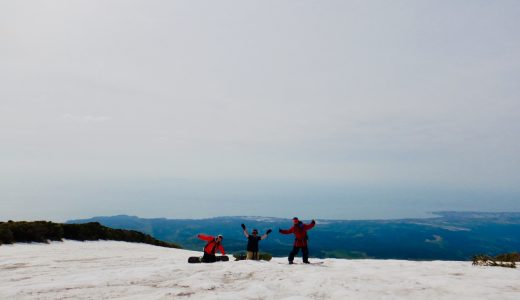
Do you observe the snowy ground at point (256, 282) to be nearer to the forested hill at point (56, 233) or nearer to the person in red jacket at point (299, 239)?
the person in red jacket at point (299, 239)

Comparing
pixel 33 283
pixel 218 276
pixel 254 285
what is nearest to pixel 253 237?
pixel 218 276

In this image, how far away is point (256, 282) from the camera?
11375 mm

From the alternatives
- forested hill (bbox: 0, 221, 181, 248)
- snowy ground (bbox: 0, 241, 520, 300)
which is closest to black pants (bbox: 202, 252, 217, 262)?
snowy ground (bbox: 0, 241, 520, 300)

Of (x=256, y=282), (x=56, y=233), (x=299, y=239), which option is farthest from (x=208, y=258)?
(x=56, y=233)

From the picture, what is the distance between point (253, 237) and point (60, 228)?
18940 millimetres

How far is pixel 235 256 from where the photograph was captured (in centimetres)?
1941

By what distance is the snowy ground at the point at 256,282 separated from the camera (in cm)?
980

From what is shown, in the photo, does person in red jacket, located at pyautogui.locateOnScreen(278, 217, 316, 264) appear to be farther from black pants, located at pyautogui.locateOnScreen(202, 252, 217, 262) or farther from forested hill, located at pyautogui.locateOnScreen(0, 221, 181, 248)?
forested hill, located at pyautogui.locateOnScreen(0, 221, 181, 248)

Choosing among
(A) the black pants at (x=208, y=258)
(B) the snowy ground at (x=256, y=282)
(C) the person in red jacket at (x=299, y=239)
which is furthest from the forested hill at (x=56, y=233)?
(C) the person in red jacket at (x=299, y=239)

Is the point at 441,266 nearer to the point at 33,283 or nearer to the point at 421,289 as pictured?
the point at 421,289

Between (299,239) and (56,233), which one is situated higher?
(299,239)

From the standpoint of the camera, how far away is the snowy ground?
980 centimetres

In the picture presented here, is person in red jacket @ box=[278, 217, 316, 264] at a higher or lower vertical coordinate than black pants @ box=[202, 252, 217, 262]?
higher

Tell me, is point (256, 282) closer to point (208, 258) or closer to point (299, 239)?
point (299, 239)
